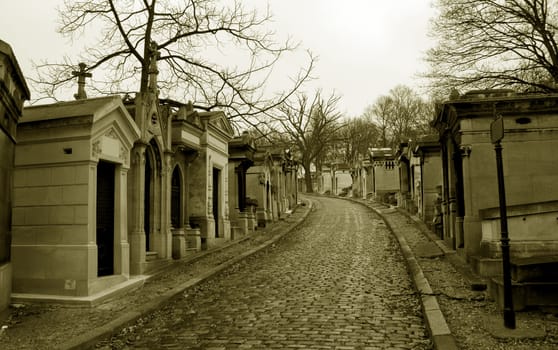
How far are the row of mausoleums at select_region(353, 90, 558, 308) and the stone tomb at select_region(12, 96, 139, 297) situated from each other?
242 inches

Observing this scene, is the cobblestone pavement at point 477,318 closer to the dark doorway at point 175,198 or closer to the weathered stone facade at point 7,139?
the weathered stone facade at point 7,139

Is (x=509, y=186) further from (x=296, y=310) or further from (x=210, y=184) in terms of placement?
(x=210, y=184)

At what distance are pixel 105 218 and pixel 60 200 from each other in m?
1.00

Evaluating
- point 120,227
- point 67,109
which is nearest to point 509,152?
point 120,227

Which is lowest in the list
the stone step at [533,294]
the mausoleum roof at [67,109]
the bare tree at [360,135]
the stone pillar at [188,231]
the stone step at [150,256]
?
the stone step at [533,294]

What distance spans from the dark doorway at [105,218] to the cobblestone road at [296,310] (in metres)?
1.55

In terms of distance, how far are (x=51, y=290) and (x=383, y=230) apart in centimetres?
1357

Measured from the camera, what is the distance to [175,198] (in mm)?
13375

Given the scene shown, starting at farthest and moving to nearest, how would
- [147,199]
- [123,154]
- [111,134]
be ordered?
[147,199]
[123,154]
[111,134]

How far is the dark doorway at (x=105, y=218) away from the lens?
28.6 ft

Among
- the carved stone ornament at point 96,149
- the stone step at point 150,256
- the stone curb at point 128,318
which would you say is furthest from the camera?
the stone step at point 150,256

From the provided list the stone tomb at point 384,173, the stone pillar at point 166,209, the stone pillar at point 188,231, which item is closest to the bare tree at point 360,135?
the stone tomb at point 384,173

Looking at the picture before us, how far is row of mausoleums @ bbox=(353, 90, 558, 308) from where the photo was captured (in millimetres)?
6664

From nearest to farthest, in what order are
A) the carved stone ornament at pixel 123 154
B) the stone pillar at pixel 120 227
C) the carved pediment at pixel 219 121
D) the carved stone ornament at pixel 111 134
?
the carved stone ornament at pixel 111 134, the stone pillar at pixel 120 227, the carved stone ornament at pixel 123 154, the carved pediment at pixel 219 121
